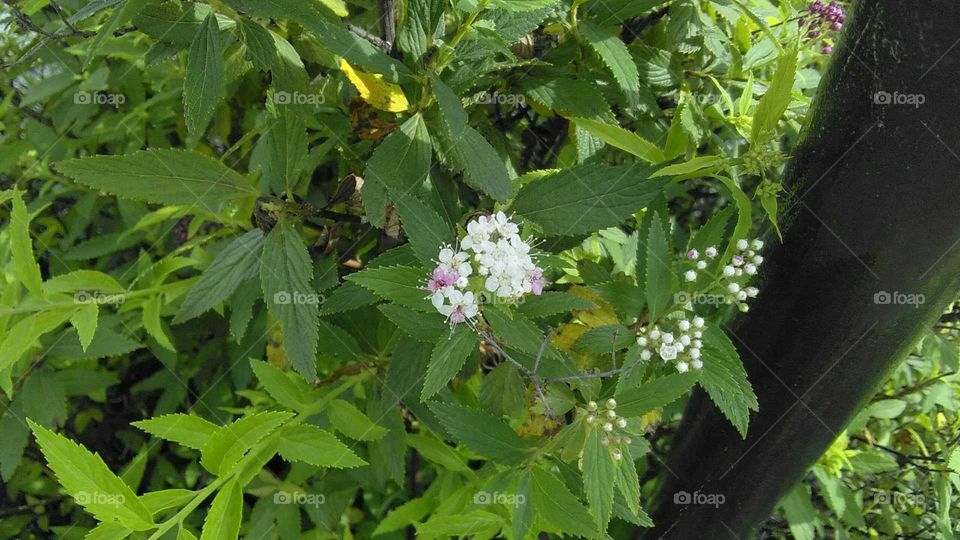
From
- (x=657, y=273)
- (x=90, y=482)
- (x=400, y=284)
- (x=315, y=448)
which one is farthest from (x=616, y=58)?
(x=90, y=482)

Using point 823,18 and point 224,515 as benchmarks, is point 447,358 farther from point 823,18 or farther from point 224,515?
point 823,18

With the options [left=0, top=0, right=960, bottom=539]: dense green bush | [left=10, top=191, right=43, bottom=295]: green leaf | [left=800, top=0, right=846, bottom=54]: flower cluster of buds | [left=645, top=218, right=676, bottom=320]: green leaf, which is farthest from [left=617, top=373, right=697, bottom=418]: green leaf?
[left=10, top=191, right=43, bottom=295]: green leaf

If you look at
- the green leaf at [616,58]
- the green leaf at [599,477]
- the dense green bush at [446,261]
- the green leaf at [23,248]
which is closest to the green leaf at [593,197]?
the dense green bush at [446,261]

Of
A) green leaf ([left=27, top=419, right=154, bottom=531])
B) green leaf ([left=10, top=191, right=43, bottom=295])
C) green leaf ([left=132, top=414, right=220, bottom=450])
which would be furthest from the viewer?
green leaf ([left=10, top=191, right=43, bottom=295])

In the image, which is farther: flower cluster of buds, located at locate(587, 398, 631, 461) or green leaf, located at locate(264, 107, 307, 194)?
green leaf, located at locate(264, 107, 307, 194)

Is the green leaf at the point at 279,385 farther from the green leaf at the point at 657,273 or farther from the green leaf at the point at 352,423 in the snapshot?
the green leaf at the point at 657,273

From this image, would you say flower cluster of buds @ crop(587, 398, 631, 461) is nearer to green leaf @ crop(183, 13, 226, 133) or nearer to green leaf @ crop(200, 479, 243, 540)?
green leaf @ crop(200, 479, 243, 540)
